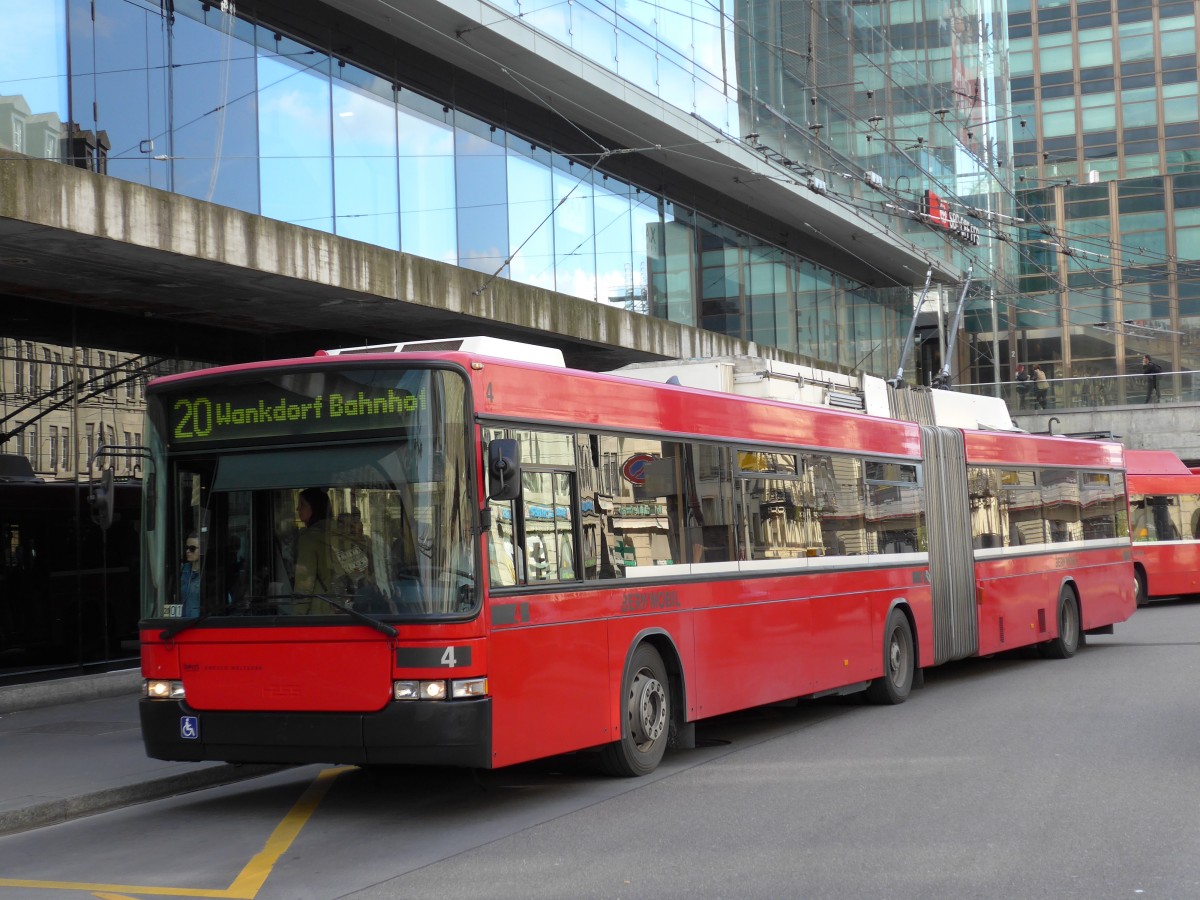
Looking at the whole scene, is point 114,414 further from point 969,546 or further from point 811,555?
point 969,546

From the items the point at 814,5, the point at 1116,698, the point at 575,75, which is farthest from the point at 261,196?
the point at 814,5

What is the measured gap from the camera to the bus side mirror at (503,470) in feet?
27.3

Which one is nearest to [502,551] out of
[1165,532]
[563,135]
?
[563,135]

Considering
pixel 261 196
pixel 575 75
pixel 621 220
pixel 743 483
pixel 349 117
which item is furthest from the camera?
pixel 621 220

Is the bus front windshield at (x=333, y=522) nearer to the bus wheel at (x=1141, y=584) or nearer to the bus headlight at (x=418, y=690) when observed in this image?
the bus headlight at (x=418, y=690)

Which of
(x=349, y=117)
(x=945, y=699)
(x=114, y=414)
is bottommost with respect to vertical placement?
(x=945, y=699)

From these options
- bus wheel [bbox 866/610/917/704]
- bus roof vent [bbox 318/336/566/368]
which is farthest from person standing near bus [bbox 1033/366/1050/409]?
bus roof vent [bbox 318/336/566/368]

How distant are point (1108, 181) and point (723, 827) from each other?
226 ft

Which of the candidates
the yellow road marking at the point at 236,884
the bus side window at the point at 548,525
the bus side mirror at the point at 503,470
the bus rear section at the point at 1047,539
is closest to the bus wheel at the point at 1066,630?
the bus rear section at the point at 1047,539

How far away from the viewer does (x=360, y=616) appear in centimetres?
827

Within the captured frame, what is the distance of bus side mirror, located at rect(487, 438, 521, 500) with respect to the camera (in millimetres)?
8312

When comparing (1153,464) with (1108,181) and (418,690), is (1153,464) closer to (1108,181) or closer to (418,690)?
(418,690)

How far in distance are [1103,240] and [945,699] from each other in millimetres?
57547

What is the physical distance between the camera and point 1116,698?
46.1 ft
